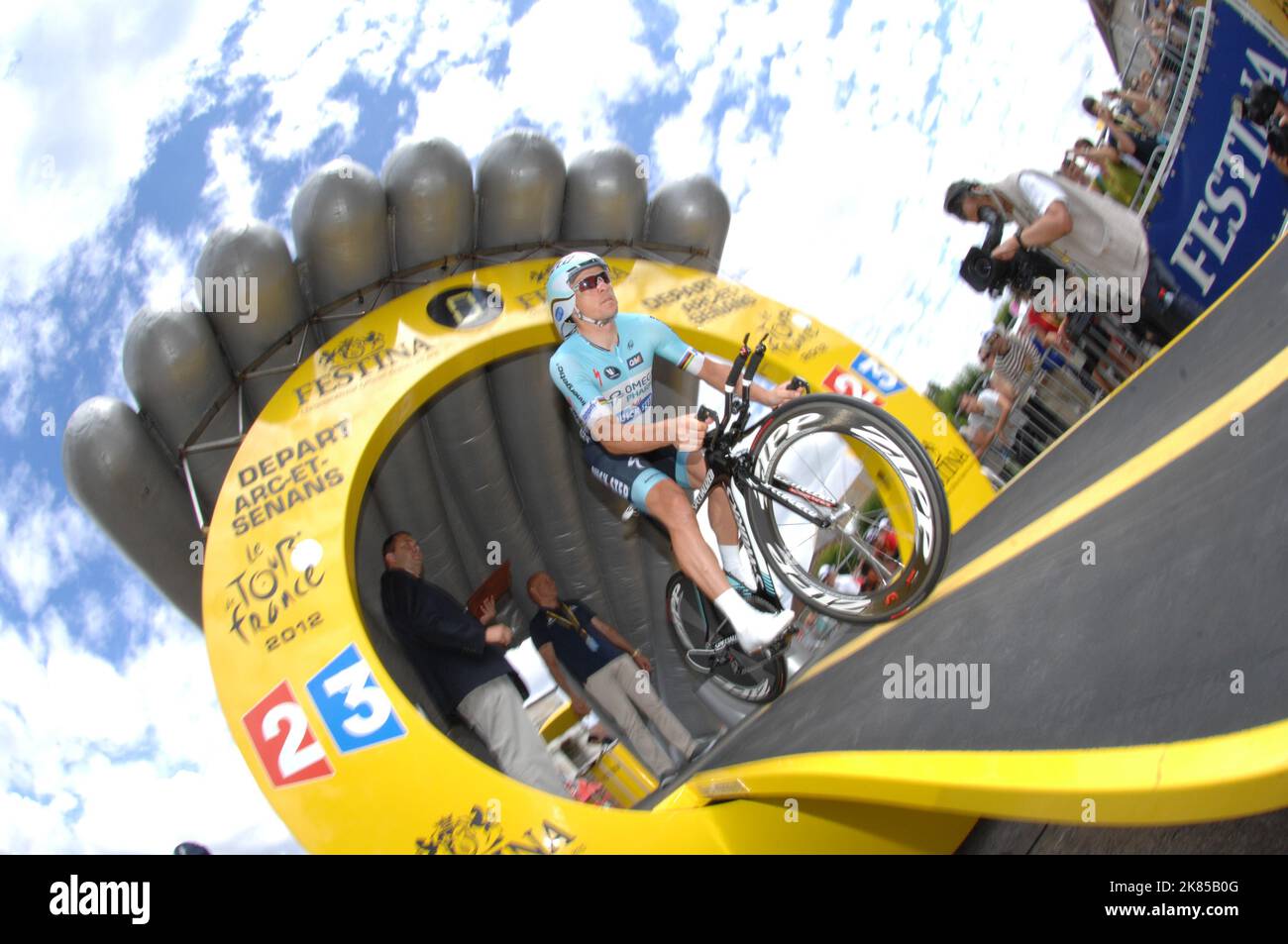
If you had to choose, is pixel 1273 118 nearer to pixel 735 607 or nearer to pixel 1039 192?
pixel 1039 192

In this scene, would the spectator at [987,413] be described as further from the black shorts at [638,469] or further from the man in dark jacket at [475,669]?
the man in dark jacket at [475,669]

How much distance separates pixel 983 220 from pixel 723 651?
10.00ft

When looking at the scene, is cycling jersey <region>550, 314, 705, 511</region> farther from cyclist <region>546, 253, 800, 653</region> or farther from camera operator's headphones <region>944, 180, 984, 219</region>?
camera operator's headphones <region>944, 180, 984, 219</region>

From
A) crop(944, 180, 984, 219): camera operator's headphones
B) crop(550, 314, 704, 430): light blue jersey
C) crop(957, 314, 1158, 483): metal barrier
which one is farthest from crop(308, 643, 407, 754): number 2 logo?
crop(957, 314, 1158, 483): metal barrier

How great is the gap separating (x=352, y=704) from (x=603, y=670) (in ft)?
9.12

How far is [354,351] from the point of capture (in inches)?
233

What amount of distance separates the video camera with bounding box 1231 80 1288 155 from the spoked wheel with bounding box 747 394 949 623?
4118 mm

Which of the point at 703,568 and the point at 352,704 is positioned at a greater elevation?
the point at 352,704

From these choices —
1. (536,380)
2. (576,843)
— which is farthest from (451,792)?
(536,380)

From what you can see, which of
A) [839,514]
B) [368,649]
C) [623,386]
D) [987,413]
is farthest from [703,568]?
[987,413]

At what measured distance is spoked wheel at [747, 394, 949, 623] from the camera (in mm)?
3600

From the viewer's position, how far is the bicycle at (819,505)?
Answer: 3.62 m
